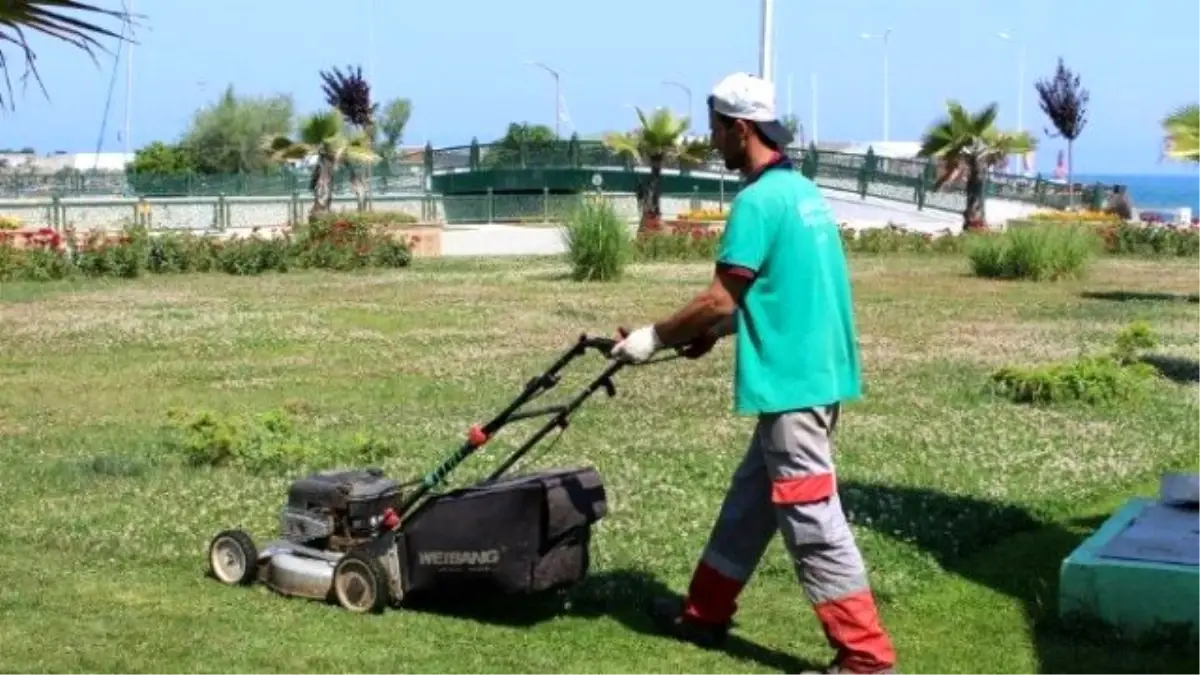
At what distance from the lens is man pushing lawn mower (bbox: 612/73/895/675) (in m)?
5.55

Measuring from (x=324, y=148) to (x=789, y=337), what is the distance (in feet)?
117

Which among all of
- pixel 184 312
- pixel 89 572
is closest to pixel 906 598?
pixel 89 572

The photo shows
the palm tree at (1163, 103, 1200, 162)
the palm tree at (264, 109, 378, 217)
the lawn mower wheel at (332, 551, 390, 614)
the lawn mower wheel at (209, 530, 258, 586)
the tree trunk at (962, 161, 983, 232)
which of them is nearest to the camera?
the lawn mower wheel at (332, 551, 390, 614)

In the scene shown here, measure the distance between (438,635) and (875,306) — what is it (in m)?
16.0

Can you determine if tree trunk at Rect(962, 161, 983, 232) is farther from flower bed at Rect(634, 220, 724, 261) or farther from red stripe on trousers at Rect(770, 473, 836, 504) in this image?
red stripe on trousers at Rect(770, 473, 836, 504)

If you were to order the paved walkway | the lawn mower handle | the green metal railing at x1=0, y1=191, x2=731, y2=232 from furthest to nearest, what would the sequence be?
the green metal railing at x1=0, y1=191, x2=731, y2=232 < the paved walkway < the lawn mower handle

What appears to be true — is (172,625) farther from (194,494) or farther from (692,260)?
(692,260)

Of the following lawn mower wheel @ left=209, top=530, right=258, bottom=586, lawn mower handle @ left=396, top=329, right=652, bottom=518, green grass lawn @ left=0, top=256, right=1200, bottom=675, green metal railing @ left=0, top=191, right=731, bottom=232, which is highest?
lawn mower handle @ left=396, top=329, right=652, bottom=518

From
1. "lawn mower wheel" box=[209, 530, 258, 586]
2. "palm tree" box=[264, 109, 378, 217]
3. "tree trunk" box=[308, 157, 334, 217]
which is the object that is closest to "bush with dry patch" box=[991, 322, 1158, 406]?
"lawn mower wheel" box=[209, 530, 258, 586]

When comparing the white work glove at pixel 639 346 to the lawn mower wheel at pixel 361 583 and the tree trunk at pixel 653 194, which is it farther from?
the tree trunk at pixel 653 194

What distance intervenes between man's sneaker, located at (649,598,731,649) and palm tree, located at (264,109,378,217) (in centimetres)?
3293

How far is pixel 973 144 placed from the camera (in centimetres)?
4044

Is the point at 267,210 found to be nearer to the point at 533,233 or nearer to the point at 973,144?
the point at 533,233

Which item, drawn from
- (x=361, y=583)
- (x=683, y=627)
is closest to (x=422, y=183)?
(x=361, y=583)
